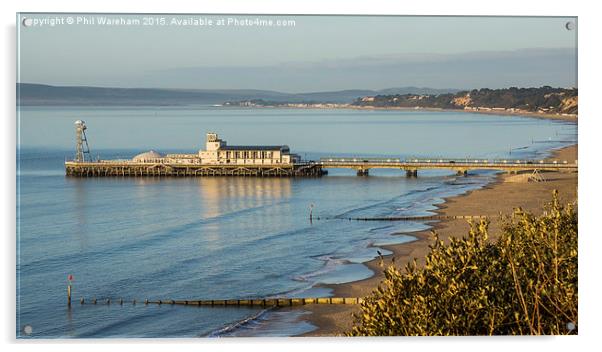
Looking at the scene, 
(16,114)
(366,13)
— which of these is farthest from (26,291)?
(366,13)

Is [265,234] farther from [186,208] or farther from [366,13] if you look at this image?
[366,13]

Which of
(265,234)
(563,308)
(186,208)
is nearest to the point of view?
(563,308)

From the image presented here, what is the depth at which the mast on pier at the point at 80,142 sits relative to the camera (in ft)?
73.0

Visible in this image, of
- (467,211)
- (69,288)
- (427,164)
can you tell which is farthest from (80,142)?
(427,164)

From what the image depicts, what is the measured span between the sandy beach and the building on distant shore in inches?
374

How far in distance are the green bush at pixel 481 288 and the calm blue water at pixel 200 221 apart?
4093 millimetres

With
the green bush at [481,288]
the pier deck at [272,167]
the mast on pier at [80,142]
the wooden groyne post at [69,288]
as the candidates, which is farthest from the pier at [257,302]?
the pier deck at [272,167]

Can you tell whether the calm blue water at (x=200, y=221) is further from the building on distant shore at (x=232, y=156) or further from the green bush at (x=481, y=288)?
the green bush at (x=481, y=288)

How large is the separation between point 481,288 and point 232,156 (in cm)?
2804

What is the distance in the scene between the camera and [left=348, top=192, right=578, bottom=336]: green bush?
1052cm

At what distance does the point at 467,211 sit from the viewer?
25031 mm

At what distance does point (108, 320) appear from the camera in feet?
53.0

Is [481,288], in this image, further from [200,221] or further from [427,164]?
[427,164]
